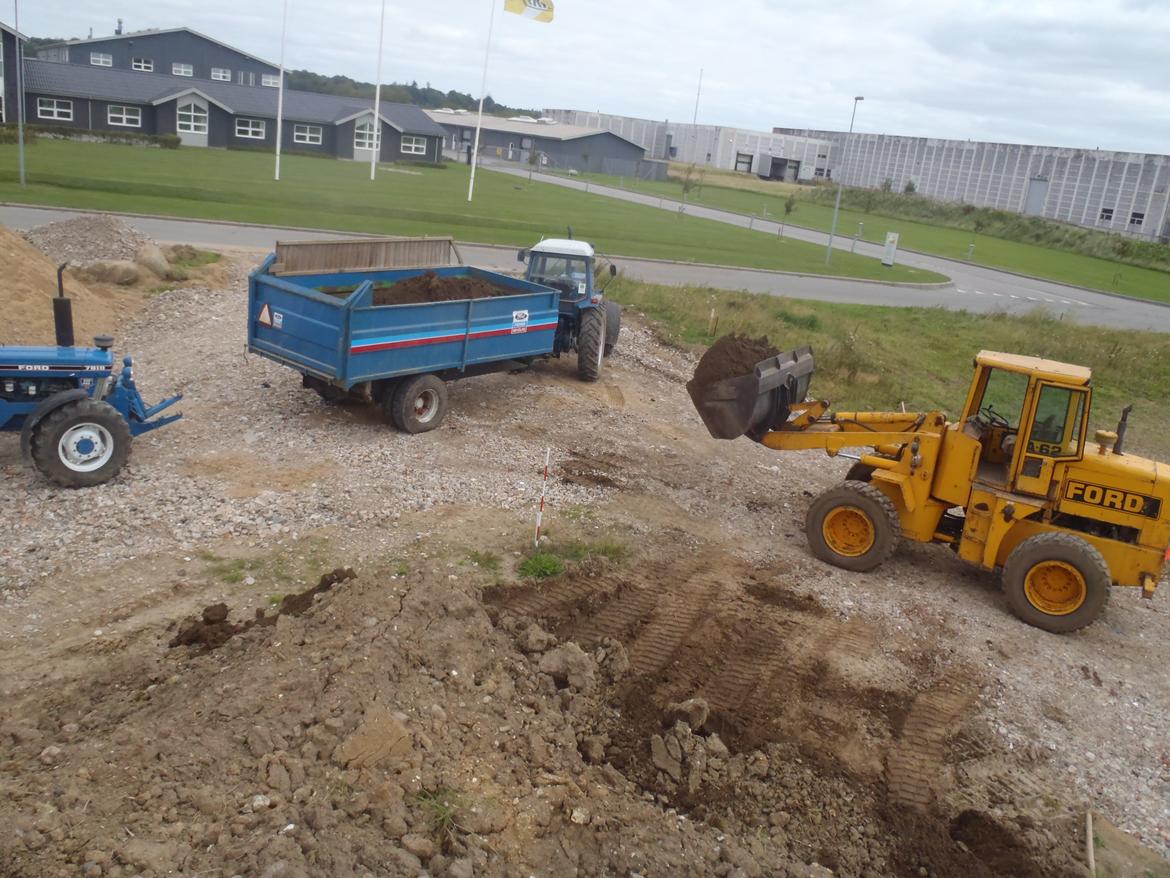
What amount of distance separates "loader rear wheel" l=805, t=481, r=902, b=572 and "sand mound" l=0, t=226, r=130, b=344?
38.4 ft

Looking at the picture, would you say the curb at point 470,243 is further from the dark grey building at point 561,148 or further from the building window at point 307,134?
the dark grey building at point 561,148

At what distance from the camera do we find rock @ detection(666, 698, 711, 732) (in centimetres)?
709

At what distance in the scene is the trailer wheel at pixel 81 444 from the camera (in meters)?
9.81

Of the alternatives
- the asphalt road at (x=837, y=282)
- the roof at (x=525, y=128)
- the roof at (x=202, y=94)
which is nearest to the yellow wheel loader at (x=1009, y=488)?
the asphalt road at (x=837, y=282)

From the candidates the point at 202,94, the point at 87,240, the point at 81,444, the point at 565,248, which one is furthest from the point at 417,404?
the point at 202,94

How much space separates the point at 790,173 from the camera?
10388 cm

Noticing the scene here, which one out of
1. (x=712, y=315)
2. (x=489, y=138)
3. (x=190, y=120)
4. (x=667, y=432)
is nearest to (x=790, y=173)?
(x=489, y=138)

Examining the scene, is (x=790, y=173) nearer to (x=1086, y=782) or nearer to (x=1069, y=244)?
(x=1069, y=244)

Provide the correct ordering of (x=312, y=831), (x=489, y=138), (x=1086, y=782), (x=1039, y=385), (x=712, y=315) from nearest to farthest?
(x=312, y=831) < (x=1086, y=782) < (x=1039, y=385) < (x=712, y=315) < (x=489, y=138)

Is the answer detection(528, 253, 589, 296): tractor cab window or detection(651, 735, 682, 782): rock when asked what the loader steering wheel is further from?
detection(528, 253, 589, 296): tractor cab window

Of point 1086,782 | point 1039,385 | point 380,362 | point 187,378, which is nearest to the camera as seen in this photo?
point 1086,782

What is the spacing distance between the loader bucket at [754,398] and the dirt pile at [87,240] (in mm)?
14103

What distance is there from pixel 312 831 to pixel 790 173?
10569 centimetres

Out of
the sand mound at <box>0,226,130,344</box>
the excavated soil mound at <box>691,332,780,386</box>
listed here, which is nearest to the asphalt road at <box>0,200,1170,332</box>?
the sand mound at <box>0,226,130,344</box>
